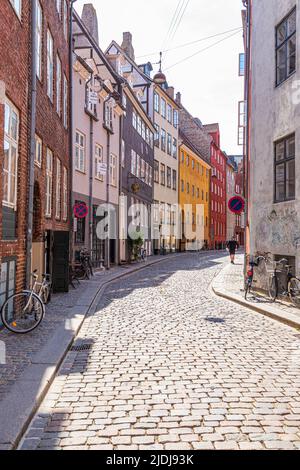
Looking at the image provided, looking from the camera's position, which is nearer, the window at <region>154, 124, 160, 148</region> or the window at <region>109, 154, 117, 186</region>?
the window at <region>109, 154, 117, 186</region>

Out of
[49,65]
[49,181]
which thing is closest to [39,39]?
[49,65]

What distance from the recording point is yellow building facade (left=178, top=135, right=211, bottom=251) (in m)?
49.3

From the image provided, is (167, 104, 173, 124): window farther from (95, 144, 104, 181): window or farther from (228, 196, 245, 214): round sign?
(228, 196, 245, 214): round sign

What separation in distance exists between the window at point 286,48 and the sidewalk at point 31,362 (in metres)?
7.97

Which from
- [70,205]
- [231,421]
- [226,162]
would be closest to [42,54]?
[70,205]

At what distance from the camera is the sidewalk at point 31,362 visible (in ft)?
13.3

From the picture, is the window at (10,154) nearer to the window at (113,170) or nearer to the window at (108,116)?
the window at (108,116)

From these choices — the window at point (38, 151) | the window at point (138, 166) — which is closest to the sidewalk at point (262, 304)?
the window at point (38, 151)

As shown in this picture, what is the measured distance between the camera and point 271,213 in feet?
41.7

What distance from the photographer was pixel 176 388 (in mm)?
5164

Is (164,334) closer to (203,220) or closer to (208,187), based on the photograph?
(203,220)

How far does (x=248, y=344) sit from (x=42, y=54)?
9.25 meters

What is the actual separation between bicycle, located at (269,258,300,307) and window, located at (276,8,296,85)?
16.2 feet

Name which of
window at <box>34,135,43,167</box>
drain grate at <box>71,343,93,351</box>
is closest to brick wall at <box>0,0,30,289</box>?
window at <box>34,135,43,167</box>
